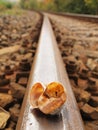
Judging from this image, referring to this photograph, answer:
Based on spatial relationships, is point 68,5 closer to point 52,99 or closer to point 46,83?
point 46,83

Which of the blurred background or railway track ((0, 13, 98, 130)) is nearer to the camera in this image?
railway track ((0, 13, 98, 130))

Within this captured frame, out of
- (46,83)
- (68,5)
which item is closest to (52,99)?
(46,83)

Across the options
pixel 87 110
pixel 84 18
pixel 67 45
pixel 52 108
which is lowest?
pixel 84 18

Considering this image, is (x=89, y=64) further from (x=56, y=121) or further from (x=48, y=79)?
(x=56, y=121)

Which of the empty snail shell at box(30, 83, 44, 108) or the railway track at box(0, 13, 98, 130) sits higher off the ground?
the empty snail shell at box(30, 83, 44, 108)

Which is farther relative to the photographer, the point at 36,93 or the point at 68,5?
the point at 68,5

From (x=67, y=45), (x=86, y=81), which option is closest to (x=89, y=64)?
(x=86, y=81)

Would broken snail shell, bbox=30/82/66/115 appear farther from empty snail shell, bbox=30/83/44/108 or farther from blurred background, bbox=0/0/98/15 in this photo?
blurred background, bbox=0/0/98/15

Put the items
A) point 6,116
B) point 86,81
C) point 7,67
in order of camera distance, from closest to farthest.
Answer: point 6,116 → point 86,81 → point 7,67

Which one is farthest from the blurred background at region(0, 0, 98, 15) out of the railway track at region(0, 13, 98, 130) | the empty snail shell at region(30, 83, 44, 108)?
the empty snail shell at region(30, 83, 44, 108)

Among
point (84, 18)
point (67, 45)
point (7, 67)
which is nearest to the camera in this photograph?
point (7, 67)

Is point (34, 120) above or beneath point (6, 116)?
above
